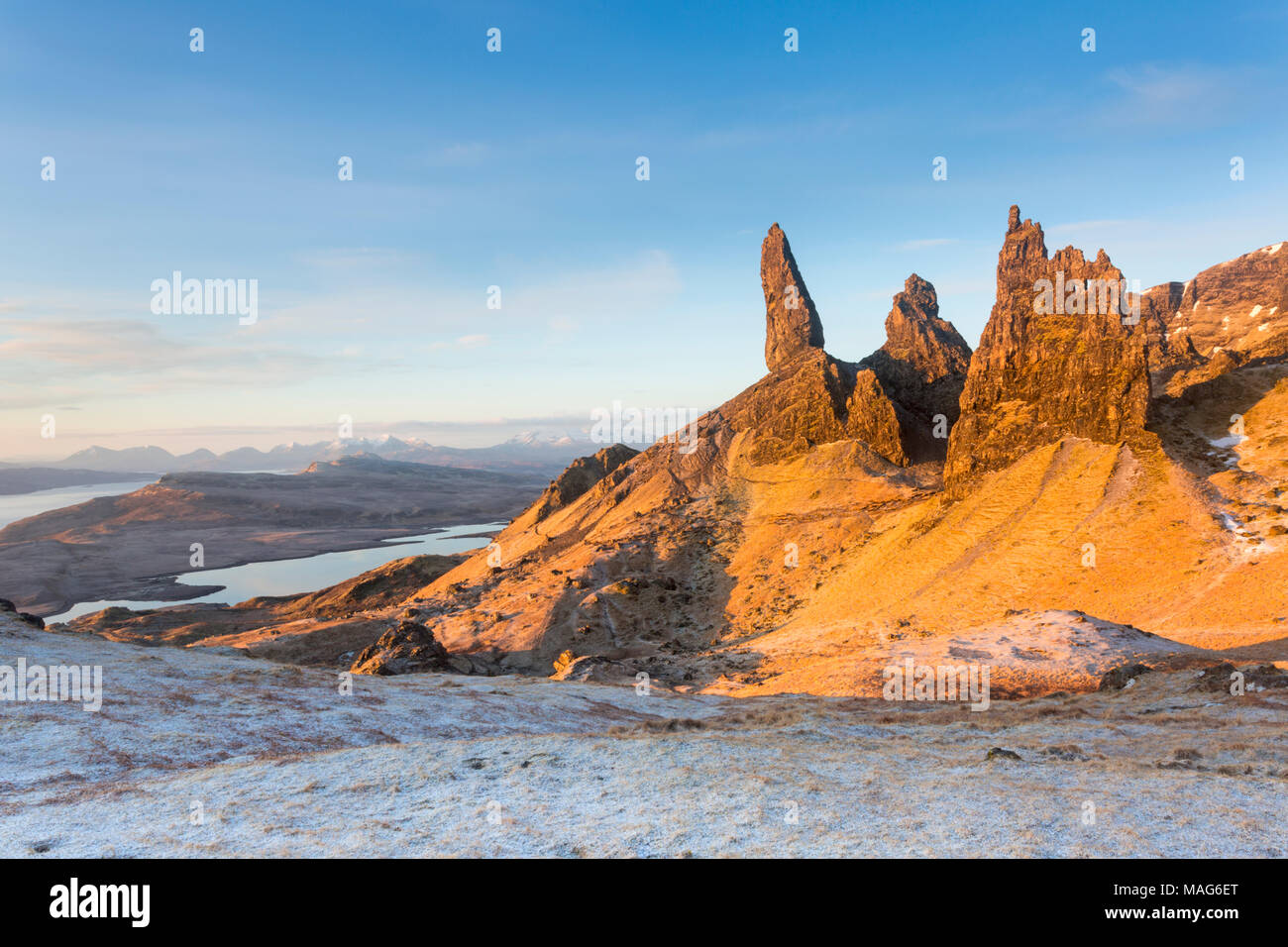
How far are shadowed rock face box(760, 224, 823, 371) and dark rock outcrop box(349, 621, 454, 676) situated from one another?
7711 centimetres

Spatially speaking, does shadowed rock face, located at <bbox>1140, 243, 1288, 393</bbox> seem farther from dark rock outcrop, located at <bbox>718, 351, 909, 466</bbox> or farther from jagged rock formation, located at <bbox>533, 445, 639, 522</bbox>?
jagged rock formation, located at <bbox>533, 445, 639, 522</bbox>

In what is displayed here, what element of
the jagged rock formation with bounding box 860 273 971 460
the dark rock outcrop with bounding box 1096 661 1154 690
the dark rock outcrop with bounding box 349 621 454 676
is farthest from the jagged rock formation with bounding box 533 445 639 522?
the dark rock outcrop with bounding box 1096 661 1154 690

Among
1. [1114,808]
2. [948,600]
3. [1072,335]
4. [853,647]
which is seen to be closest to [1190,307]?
[1072,335]

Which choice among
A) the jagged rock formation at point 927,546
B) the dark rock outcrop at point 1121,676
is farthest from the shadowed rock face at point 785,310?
the dark rock outcrop at point 1121,676

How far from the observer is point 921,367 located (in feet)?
347

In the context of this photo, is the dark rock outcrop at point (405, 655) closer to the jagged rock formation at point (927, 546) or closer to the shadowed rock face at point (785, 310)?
the jagged rock formation at point (927, 546)

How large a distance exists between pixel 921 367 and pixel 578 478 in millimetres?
59863

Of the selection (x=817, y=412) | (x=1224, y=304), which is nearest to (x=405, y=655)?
(x=817, y=412)

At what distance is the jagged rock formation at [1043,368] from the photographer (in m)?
56.5

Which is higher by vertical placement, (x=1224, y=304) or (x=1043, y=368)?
(x=1224, y=304)

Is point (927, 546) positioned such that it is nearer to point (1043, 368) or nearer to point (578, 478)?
point (1043, 368)
